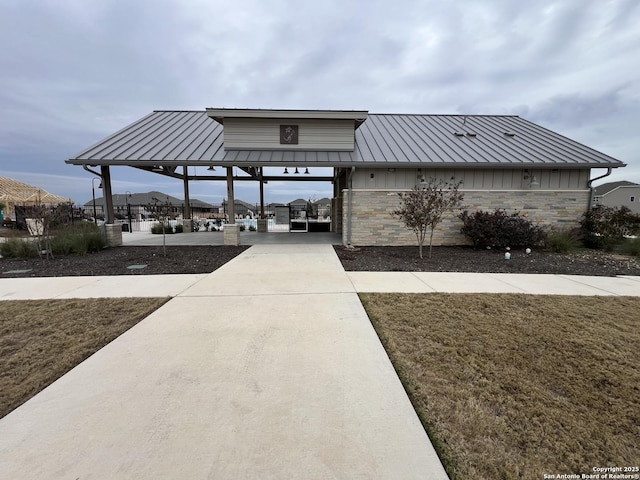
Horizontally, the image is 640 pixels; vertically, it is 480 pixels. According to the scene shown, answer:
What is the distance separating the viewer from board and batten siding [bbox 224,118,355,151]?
11.6m

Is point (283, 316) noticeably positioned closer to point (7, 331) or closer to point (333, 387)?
point (333, 387)

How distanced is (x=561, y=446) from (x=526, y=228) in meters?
9.92

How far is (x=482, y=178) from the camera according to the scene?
11.2 m

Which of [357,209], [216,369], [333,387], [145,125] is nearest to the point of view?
[333,387]

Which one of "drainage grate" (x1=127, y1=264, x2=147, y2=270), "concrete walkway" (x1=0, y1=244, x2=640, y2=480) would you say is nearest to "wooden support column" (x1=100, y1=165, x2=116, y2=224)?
"drainage grate" (x1=127, y1=264, x2=147, y2=270)

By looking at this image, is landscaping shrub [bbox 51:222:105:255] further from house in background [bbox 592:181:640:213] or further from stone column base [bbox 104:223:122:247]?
house in background [bbox 592:181:640:213]

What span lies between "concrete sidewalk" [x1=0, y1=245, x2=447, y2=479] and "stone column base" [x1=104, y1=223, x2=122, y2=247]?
28.8 feet

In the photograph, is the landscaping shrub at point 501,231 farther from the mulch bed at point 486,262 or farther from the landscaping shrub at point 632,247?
the landscaping shrub at point 632,247

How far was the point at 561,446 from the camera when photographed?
77.5 inches

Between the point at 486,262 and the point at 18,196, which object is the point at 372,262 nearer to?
the point at 486,262

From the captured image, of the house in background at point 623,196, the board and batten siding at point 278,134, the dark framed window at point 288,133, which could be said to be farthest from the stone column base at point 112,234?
the house in background at point 623,196

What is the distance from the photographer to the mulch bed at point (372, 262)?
283 inches

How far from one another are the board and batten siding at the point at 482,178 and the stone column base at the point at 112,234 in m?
9.17

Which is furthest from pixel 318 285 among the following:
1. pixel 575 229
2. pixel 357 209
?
pixel 575 229
